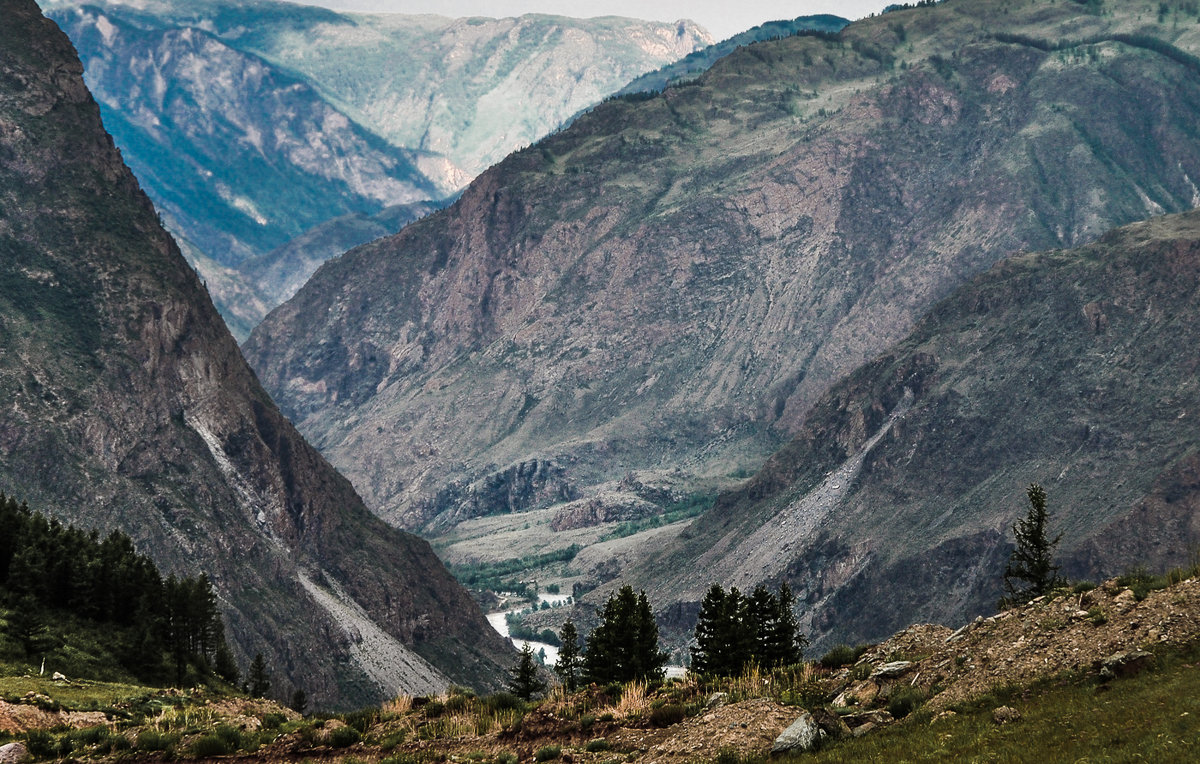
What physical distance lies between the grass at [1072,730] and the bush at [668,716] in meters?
5.92

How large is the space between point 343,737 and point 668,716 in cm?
938

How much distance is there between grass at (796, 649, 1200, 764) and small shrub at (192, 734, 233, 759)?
16.8 metres

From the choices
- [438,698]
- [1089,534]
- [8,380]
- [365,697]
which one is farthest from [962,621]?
[438,698]

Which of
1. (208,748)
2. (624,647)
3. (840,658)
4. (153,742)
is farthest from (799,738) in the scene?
(624,647)

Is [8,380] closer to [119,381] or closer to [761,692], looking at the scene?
[119,381]

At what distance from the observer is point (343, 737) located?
42.8 meters

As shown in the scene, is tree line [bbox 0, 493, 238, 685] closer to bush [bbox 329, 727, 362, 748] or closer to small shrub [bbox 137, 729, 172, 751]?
small shrub [bbox 137, 729, 172, 751]

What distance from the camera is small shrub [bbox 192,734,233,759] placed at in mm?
41969

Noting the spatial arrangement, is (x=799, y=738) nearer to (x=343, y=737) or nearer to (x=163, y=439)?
(x=343, y=737)

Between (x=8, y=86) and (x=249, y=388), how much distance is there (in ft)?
160

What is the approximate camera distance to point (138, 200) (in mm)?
187250

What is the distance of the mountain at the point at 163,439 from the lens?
14812cm

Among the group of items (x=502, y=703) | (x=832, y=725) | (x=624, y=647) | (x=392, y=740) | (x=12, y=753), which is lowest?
(x=832, y=725)

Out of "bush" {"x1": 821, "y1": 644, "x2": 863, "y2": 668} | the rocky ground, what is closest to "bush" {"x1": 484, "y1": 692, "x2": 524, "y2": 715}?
the rocky ground
